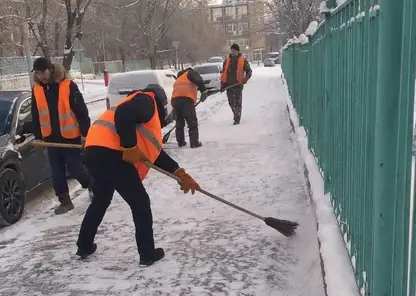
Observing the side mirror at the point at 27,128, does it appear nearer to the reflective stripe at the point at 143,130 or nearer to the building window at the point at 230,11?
the reflective stripe at the point at 143,130

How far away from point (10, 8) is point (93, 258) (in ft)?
62.5

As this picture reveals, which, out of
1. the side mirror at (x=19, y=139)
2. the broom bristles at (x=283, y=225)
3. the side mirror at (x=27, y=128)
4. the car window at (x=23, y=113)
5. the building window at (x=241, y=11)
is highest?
the building window at (x=241, y=11)

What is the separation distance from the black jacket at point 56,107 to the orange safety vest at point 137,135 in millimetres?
1579

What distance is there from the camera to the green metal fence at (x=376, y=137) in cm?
184

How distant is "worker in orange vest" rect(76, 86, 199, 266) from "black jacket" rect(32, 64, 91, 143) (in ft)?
5.08

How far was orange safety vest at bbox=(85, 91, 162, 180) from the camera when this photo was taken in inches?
153

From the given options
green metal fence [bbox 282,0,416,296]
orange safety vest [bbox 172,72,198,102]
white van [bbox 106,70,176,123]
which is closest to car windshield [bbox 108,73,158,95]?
white van [bbox 106,70,176,123]

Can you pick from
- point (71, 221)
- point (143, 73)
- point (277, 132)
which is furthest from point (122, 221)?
point (143, 73)

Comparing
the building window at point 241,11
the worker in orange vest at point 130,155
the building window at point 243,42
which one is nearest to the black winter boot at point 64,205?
the worker in orange vest at point 130,155

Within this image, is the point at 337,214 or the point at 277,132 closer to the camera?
the point at 337,214

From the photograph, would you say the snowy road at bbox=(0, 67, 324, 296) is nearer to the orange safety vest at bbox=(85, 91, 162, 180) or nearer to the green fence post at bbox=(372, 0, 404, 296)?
the orange safety vest at bbox=(85, 91, 162, 180)

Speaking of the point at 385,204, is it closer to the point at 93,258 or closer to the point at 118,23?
the point at 93,258

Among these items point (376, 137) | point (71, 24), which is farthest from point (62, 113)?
point (71, 24)

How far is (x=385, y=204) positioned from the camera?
2033mm
